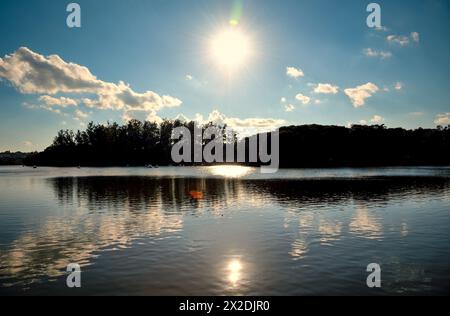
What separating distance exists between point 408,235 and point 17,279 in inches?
1323

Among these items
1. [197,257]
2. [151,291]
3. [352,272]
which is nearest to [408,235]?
[352,272]

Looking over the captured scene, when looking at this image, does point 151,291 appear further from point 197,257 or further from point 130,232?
point 130,232

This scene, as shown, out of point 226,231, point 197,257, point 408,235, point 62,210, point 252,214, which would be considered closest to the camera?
point 197,257

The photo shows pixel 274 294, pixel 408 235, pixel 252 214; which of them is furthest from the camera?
pixel 252 214

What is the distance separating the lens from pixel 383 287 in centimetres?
2273

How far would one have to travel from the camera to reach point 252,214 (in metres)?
51.8

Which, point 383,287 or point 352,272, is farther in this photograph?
point 352,272

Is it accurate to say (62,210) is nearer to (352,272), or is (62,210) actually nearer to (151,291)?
(151,291)

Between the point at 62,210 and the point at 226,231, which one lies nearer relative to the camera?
the point at 226,231

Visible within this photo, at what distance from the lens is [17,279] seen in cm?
2466
